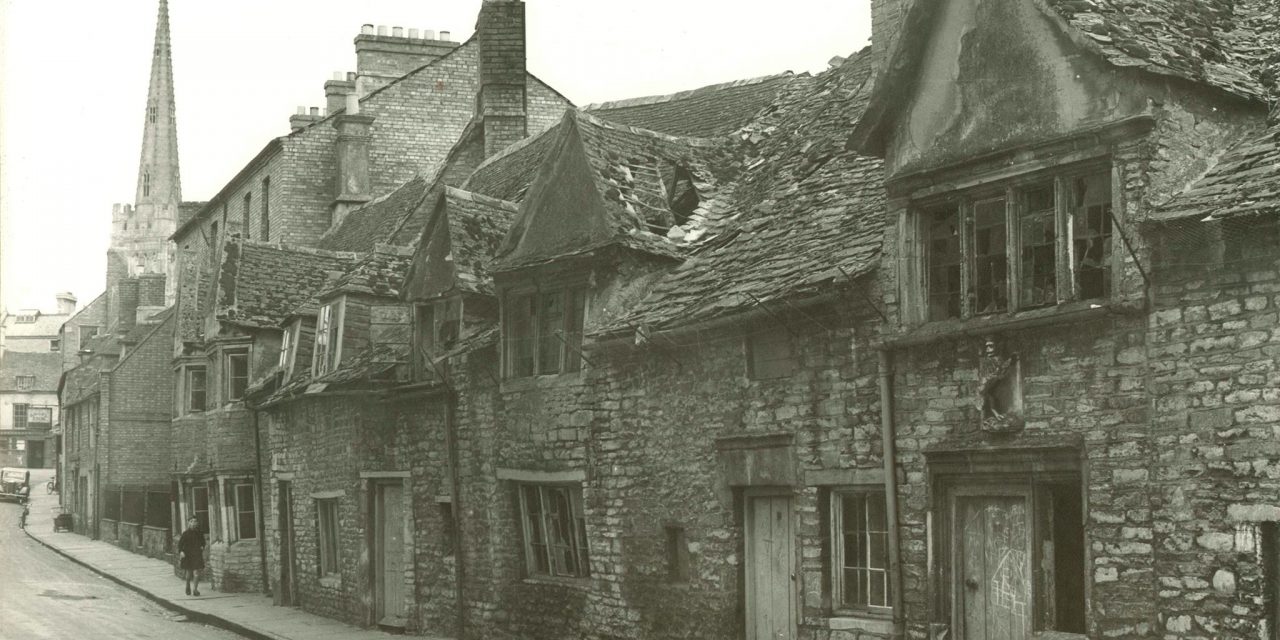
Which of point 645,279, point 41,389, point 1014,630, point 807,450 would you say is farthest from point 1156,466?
point 41,389

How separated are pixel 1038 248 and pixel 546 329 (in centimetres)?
829

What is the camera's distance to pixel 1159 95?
11.5 metres

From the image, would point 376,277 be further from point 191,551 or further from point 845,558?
point 845,558

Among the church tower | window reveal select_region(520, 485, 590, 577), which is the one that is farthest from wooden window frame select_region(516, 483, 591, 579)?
the church tower

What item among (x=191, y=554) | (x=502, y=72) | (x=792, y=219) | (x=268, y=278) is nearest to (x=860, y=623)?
(x=792, y=219)

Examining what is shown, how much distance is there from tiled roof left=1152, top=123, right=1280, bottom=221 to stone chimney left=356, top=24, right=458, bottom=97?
33.3 m

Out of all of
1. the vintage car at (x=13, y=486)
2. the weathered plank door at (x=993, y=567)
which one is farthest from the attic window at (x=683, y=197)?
the vintage car at (x=13, y=486)

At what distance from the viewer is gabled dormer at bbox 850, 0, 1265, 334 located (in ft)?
37.8

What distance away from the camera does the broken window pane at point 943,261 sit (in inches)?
518

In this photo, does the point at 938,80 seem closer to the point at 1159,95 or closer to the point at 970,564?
the point at 1159,95

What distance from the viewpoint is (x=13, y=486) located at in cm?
7712

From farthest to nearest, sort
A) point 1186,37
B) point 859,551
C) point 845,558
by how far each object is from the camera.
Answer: point 845,558, point 859,551, point 1186,37

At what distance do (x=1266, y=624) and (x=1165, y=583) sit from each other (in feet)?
2.86

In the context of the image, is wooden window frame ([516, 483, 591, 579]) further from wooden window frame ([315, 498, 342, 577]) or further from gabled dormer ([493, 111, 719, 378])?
wooden window frame ([315, 498, 342, 577])
